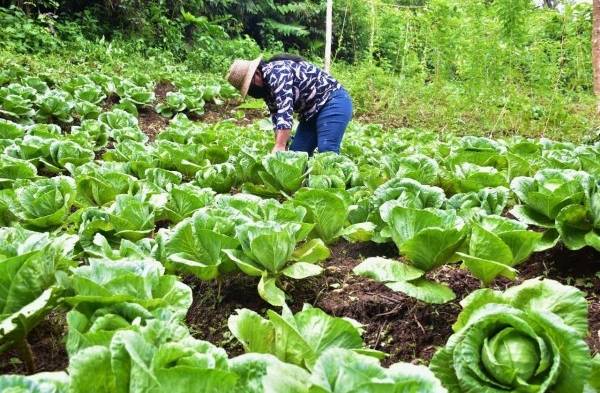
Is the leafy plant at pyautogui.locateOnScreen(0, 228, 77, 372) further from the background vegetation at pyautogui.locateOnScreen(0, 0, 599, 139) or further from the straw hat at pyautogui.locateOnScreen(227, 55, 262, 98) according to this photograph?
the background vegetation at pyautogui.locateOnScreen(0, 0, 599, 139)

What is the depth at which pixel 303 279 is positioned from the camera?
272 cm

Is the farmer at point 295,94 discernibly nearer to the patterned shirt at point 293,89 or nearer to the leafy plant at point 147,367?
the patterned shirt at point 293,89

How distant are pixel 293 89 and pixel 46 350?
4.02 metres

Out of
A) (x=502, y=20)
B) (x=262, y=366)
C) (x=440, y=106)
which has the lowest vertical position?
(x=440, y=106)

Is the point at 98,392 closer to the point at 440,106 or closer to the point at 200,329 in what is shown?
the point at 200,329

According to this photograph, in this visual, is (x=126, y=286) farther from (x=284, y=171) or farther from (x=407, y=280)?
(x=284, y=171)

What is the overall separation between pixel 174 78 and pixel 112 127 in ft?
15.8

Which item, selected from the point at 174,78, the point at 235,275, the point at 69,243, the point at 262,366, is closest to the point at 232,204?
the point at 235,275

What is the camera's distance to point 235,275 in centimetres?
269

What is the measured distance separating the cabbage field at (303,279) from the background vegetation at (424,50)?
15.5 feet

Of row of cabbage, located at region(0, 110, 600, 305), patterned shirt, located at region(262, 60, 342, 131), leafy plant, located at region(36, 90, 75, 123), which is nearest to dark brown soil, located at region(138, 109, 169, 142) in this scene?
leafy plant, located at region(36, 90, 75, 123)

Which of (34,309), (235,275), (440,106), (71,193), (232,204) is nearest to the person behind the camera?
(34,309)

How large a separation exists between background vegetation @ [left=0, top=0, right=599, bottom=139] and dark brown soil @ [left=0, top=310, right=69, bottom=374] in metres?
7.14

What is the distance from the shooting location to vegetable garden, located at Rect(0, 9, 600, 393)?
130cm
